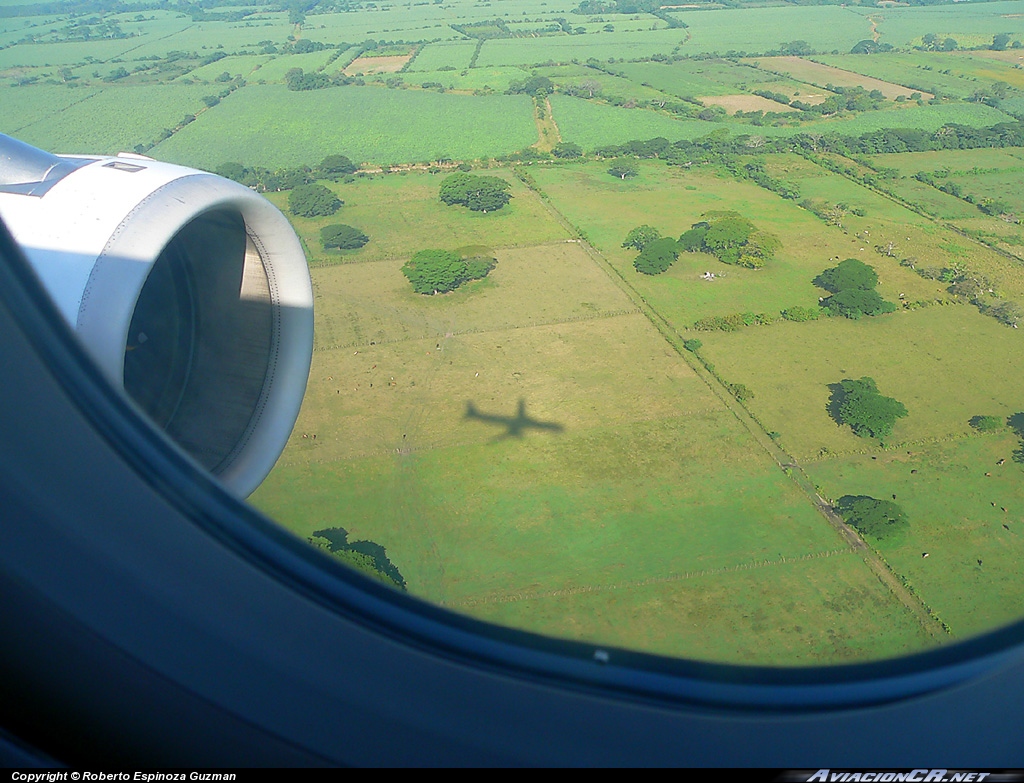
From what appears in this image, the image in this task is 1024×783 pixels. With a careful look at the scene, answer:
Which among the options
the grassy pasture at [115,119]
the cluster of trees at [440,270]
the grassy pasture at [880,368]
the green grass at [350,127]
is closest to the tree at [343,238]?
the cluster of trees at [440,270]

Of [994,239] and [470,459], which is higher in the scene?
[470,459]

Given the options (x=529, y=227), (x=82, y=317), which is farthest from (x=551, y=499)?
(x=529, y=227)

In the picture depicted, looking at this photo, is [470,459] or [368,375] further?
[368,375]

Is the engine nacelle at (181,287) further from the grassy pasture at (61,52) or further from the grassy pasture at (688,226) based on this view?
the grassy pasture at (61,52)

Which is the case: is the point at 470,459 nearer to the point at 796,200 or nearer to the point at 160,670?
the point at 160,670

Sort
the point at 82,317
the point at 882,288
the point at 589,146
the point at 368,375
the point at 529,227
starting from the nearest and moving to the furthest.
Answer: the point at 82,317, the point at 368,375, the point at 882,288, the point at 529,227, the point at 589,146

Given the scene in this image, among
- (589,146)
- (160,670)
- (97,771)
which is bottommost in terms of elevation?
(589,146)
